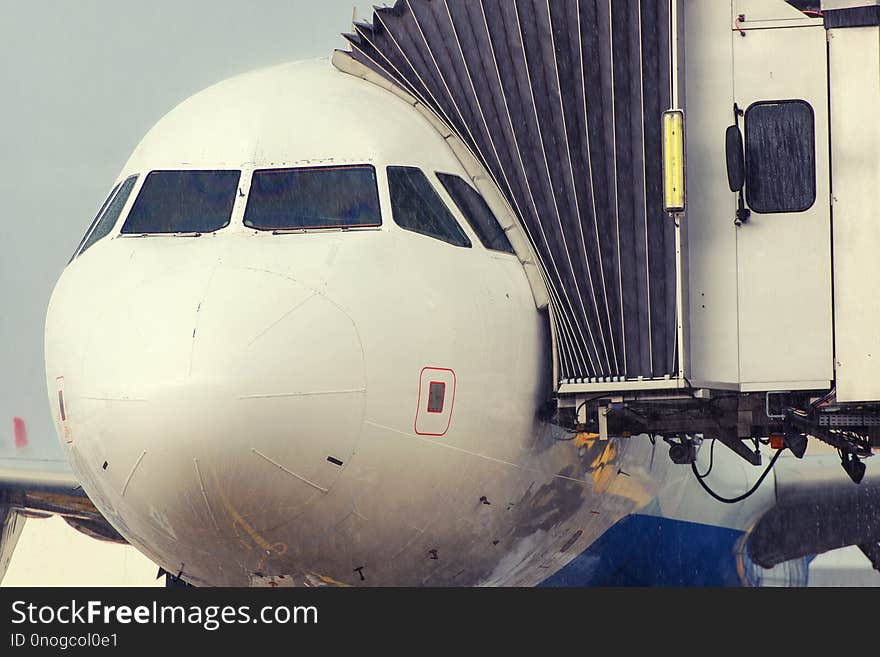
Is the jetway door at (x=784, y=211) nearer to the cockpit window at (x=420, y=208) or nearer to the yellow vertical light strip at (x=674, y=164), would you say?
the yellow vertical light strip at (x=674, y=164)

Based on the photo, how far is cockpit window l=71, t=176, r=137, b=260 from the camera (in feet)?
36.2

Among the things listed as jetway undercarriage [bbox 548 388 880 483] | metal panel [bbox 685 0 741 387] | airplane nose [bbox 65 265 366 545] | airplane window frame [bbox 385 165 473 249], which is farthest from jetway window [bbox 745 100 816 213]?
airplane nose [bbox 65 265 366 545]

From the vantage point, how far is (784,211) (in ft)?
34.7

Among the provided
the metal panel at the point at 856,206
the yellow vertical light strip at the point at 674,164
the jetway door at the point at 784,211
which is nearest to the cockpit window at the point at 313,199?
the yellow vertical light strip at the point at 674,164

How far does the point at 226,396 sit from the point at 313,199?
1.89 m

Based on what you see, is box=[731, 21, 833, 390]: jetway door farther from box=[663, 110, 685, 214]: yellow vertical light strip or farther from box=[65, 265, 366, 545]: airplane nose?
box=[65, 265, 366, 545]: airplane nose

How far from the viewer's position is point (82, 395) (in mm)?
9727

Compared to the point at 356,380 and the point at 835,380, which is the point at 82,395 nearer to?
the point at 356,380

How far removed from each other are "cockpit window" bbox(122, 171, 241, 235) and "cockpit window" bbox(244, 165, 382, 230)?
192 mm

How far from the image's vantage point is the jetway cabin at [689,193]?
1041 centimetres

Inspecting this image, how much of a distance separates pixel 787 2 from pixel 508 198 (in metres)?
2.43

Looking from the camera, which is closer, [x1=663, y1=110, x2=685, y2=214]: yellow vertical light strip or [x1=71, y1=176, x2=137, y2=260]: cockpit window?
[x1=663, y1=110, x2=685, y2=214]: yellow vertical light strip

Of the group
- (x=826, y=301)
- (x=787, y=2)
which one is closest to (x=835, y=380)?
(x=826, y=301)

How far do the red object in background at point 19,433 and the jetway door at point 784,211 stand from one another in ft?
69.7
